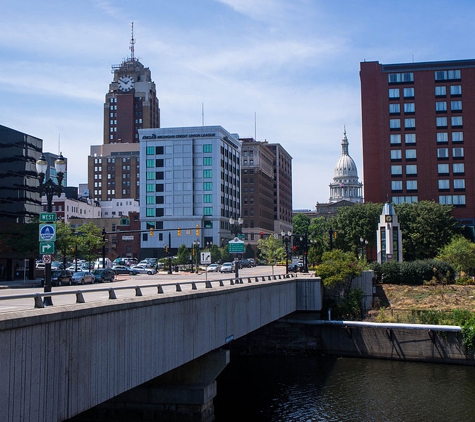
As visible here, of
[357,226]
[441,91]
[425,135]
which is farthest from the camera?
[425,135]

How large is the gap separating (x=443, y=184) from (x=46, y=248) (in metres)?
86.6

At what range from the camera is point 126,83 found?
195500 mm

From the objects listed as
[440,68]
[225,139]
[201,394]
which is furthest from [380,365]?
[225,139]

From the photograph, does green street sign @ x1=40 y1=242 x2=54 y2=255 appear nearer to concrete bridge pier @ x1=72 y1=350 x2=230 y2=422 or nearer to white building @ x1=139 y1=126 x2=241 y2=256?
concrete bridge pier @ x1=72 y1=350 x2=230 y2=422

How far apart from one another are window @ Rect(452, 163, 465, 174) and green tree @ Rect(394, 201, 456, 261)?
1447 centimetres

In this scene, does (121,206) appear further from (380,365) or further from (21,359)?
(21,359)

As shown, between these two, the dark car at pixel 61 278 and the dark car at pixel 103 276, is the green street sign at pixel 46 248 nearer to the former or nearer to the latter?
the dark car at pixel 61 278

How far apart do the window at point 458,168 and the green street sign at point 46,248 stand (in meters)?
87.0

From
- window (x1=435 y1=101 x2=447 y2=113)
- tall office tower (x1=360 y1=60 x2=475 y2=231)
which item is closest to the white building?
tall office tower (x1=360 y1=60 x2=475 y2=231)

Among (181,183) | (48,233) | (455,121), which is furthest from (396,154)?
(48,233)

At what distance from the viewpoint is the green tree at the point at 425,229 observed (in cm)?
8012

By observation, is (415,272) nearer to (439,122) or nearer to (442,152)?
(442,152)

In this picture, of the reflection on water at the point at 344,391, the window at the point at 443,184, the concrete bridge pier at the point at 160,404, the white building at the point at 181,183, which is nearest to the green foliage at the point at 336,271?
the reflection on water at the point at 344,391

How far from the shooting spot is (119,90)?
641 ft
